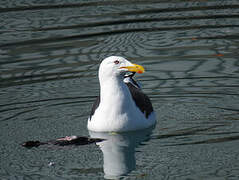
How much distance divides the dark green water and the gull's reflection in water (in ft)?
0.05

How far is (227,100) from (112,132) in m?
2.49

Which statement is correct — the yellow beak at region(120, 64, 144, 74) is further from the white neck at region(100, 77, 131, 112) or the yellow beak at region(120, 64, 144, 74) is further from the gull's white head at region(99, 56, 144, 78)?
the white neck at region(100, 77, 131, 112)

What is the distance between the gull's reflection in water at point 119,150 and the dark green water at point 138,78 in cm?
2

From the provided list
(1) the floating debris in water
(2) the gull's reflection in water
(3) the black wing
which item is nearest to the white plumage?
(2) the gull's reflection in water

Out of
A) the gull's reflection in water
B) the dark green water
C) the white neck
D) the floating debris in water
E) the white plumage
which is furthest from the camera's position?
the white neck

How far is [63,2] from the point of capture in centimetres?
2131

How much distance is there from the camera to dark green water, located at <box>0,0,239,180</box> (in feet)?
30.6

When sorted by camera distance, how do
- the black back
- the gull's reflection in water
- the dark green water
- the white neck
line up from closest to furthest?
the gull's reflection in water
the dark green water
the white neck
the black back

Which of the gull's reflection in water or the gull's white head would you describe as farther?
the gull's white head

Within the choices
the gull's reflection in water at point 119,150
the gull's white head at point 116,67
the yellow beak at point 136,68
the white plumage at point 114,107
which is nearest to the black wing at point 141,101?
the white plumage at point 114,107

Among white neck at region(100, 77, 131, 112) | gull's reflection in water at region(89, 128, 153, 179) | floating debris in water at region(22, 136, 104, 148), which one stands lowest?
gull's reflection in water at region(89, 128, 153, 179)

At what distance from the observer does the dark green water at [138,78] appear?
9.31 meters

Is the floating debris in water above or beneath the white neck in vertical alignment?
beneath

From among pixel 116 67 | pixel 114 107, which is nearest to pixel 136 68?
pixel 116 67
